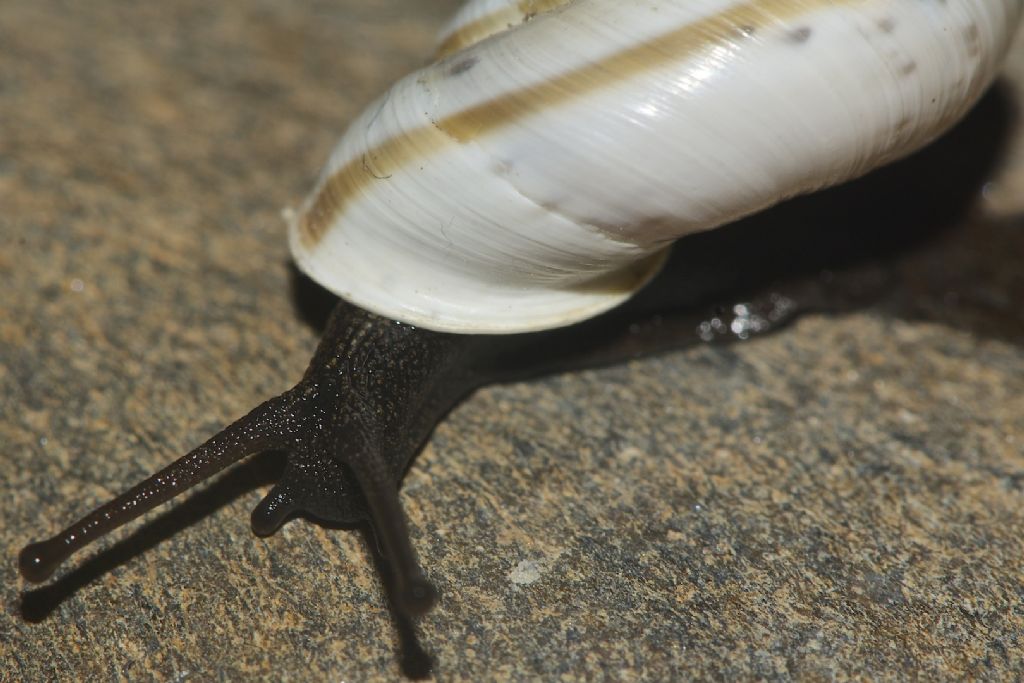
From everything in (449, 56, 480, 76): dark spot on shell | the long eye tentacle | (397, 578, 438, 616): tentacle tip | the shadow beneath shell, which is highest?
(449, 56, 480, 76): dark spot on shell

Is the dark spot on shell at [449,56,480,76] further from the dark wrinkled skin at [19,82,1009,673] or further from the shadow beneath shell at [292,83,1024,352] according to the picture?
the shadow beneath shell at [292,83,1024,352]

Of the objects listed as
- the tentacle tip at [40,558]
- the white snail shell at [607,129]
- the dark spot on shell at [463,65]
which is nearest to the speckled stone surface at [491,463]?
the tentacle tip at [40,558]

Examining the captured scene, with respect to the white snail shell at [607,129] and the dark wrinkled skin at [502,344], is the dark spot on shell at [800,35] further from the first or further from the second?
the dark wrinkled skin at [502,344]

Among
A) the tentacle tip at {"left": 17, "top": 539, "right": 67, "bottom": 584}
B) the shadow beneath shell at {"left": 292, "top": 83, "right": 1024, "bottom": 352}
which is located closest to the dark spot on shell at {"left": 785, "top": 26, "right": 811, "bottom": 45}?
the shadow beneath shell at {"left": 292, "top": 83, "right": 1024, "bottom": 352}

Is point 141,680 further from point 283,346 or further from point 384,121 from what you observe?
point 384,121

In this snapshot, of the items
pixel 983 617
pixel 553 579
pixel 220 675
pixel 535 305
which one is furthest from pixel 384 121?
pixel 983 617

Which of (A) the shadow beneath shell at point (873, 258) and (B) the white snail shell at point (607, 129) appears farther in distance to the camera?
(A) the shadow beneath shell at point (873, 258)
